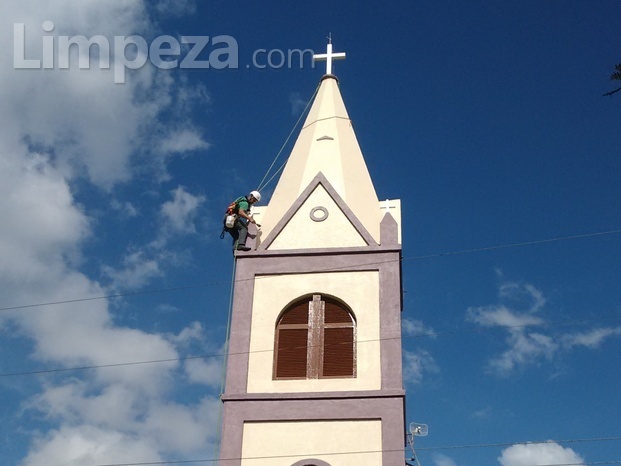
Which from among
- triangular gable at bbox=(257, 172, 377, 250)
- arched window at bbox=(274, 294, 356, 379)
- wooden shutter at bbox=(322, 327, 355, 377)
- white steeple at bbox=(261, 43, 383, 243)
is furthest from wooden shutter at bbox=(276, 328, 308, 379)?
white steeple at bbox=(261, 43, 383, 243)

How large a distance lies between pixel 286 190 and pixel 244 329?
4.91 metres

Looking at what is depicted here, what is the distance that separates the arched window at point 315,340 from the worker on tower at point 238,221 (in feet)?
7.67

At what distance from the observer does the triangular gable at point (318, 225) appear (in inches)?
893

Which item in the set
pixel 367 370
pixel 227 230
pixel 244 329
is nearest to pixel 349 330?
pixel 367 370

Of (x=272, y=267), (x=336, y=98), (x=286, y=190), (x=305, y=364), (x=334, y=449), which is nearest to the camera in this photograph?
(x=334, y=449)

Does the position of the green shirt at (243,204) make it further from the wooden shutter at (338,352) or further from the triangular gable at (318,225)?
the wooden shutter at (338,352)

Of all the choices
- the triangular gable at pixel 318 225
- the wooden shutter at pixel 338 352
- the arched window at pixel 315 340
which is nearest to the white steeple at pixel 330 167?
the triangular gable at pixel 318 225

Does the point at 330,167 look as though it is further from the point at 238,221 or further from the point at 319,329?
the point at 319,329

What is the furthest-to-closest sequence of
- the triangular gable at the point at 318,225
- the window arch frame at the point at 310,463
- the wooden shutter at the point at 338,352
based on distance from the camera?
the triangular gable at the point at 318,225 → the wooden shutter at the point at 338,352 → the window arch frame at the point at 310,463

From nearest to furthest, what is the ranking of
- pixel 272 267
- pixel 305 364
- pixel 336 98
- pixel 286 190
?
1. pixel 305 364
2. pixel 272 267
3. pixel 286 190
4. pixel 336 98

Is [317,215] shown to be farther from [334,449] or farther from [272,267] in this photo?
[334,449]

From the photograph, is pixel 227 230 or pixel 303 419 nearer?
pixel 303 419

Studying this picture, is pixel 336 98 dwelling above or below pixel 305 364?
above

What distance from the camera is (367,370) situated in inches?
798
